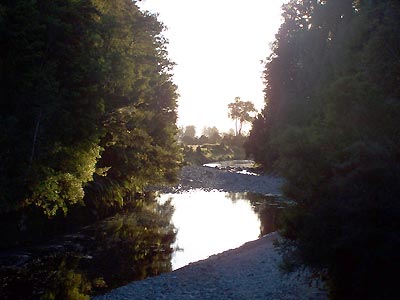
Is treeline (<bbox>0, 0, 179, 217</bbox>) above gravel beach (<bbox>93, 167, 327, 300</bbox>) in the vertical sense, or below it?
above

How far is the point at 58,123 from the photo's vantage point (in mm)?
21031

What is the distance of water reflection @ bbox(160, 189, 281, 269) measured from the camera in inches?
963

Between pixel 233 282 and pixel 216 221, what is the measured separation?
15.5 m

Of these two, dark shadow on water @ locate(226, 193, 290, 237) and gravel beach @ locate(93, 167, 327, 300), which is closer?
gravel beach @ locate(93, 167, 327, 300)

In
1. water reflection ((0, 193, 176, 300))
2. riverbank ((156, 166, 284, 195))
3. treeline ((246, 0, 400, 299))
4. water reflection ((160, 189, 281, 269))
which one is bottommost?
water reflection ((0, 193, 176, 300))

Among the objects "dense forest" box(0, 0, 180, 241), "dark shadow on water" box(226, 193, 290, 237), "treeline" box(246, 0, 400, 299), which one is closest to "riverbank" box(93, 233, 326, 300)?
"treeline" box(246, 0, 400, 299)

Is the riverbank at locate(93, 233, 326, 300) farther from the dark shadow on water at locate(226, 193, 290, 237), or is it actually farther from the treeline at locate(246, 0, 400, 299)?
the dark shadow on water at locate(226, 193, 290, 237)

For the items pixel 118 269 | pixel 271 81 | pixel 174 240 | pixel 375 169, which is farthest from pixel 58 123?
pixel 271 81

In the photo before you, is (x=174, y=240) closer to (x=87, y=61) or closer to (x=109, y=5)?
(x=87, y=61)

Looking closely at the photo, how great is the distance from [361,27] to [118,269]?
14.2 m

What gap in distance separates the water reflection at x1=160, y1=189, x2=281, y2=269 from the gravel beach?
6.10 ft

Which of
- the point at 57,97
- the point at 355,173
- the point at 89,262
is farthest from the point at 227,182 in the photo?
the point at 355,173

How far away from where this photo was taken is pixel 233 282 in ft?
55.3

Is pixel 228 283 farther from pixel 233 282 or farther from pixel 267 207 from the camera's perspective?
pixel 267 207
